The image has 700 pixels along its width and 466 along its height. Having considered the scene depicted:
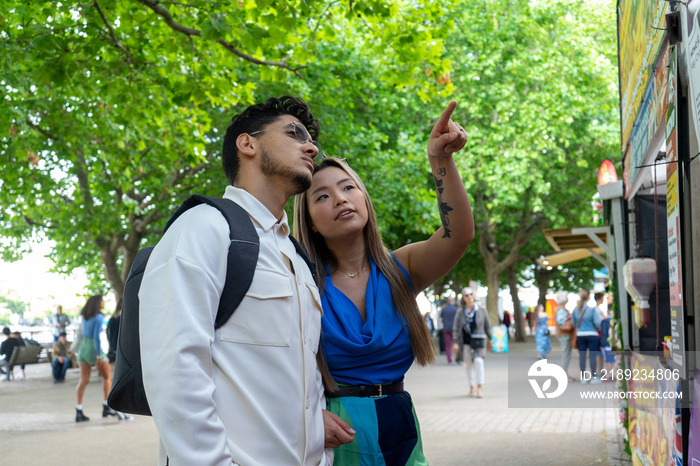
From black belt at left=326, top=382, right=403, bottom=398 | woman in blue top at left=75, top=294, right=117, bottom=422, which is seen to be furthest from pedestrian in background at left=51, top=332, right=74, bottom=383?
A: black belt at left=326, top=382, right=403, bottom=398

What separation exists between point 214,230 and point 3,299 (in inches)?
4655

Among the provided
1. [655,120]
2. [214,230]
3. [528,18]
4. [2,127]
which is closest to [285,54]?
[2,127]

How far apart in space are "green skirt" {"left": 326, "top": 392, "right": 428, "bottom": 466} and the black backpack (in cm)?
79

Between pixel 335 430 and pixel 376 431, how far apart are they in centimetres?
30

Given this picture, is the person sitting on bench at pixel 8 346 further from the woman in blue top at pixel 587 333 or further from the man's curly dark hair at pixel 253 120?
the man's curly dark hair at pixel 253 120

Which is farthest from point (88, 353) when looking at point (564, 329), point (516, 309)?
point (516, 309)

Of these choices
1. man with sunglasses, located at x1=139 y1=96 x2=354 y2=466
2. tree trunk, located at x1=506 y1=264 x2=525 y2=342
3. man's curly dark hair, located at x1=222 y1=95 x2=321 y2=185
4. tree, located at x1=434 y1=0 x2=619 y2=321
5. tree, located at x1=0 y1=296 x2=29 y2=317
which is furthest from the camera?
tree, located at x1=0 y1=296 x2=29 y2=317

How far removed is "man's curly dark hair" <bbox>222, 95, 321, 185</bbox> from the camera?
270 centimetres

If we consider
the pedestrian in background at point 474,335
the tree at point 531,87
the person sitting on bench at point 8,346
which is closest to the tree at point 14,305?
the person sitting on bench at point 8,346

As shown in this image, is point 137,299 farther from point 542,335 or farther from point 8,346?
point 8,346

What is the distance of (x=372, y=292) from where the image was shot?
9.89 feet

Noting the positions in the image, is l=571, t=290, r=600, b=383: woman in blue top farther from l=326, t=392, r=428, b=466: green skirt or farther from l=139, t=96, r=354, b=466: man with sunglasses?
l=139, t=96, r=354, b=466: man with sunglasses

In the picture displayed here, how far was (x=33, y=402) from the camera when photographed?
16.0 metres

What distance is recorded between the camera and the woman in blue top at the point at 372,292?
9.30 feet
